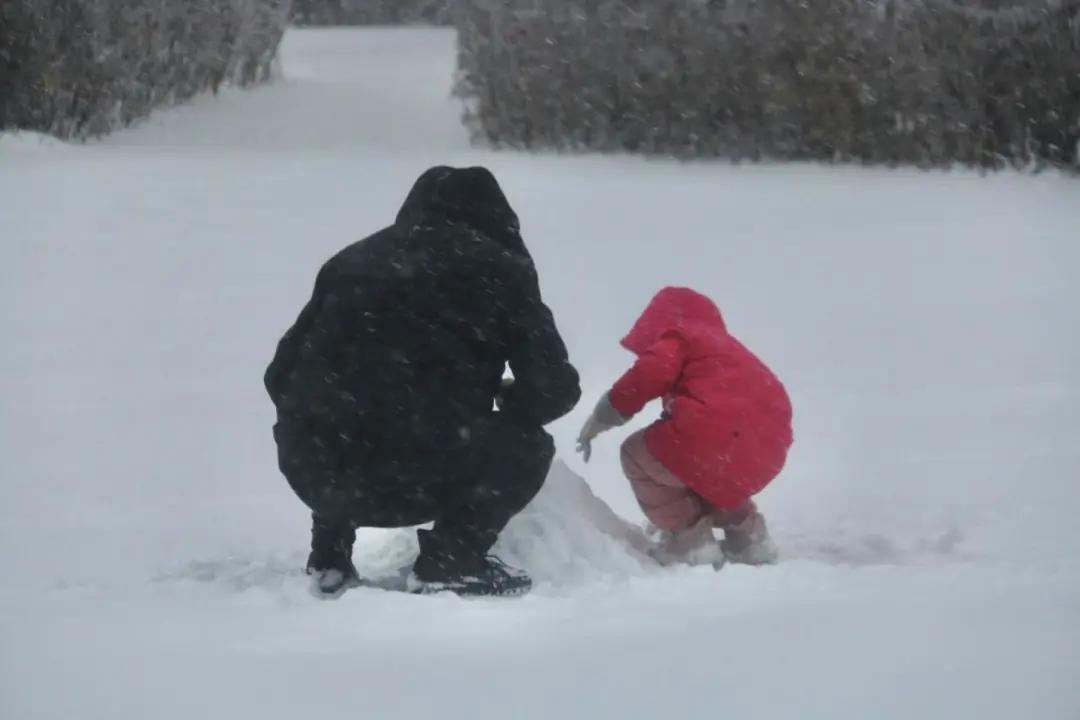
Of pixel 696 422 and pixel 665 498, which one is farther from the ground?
pixel 696 422

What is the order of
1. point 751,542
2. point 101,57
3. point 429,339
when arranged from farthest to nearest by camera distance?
point 101,57
point 751,542
point 429,339

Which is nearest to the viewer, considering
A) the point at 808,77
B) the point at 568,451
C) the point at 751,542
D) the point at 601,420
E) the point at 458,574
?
the point at 458,574

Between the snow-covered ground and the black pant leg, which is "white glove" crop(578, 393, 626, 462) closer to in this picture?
the snow-covered ground

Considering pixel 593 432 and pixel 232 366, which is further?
pixel 232 366

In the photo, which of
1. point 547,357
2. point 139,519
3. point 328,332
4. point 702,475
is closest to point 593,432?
point 702,475

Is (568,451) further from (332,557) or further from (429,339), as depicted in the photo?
(429,339)

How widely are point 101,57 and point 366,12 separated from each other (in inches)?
484

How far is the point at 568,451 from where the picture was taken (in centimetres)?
669

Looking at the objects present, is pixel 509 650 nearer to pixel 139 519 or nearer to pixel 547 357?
pixel 547 357

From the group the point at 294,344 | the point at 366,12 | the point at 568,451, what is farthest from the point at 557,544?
the point at 366,12

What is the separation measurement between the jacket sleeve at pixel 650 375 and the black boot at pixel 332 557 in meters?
1.00

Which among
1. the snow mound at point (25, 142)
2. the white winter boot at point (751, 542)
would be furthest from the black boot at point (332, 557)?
the snow mound at point (25, 142)

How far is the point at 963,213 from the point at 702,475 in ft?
18.5

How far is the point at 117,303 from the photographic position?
27.5ft
